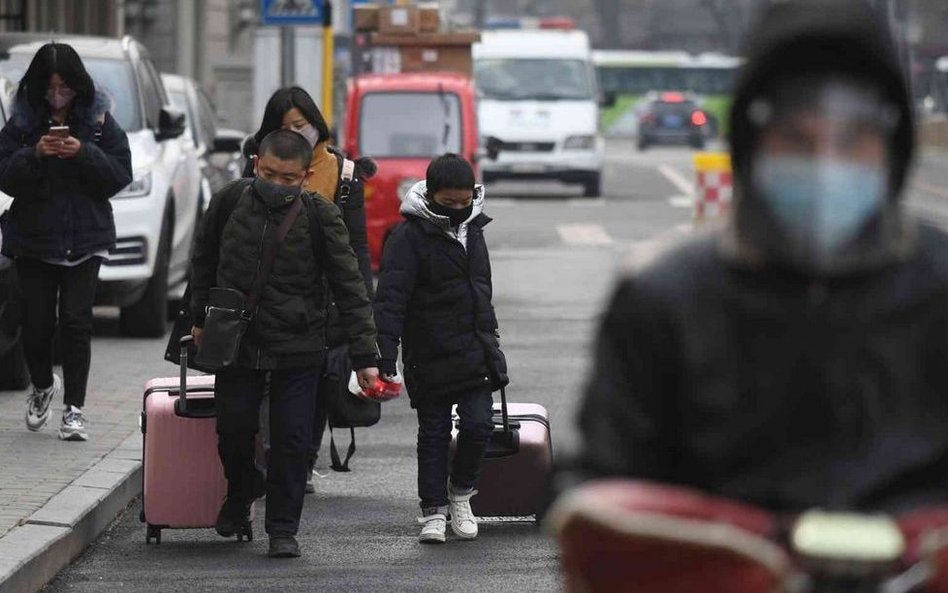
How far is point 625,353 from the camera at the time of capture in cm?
274

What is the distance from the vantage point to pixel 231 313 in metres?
7.39

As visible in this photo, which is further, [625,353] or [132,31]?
[132,31]

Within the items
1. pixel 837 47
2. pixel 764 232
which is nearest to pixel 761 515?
pixel 764 232

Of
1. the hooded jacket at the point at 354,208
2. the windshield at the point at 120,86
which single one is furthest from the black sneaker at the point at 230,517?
the windshield at the point at 120,86

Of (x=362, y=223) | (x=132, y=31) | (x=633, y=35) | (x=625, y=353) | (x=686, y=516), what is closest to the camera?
(x=686, y=516)

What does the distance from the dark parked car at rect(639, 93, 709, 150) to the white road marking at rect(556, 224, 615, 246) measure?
1536 inches

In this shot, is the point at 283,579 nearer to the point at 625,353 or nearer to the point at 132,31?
the point at 625,353

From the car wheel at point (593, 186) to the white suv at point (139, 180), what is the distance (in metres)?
19.6

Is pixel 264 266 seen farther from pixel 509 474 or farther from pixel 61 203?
pixel 61 203

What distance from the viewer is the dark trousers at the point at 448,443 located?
26.6 feet

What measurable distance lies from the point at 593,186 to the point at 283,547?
89.8 feet

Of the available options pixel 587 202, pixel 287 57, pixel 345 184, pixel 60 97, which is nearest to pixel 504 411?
pixel 345 184

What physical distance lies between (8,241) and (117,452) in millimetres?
994

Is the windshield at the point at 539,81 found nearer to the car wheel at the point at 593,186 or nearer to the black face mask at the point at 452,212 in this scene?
the car wheel at the point at 593,186
